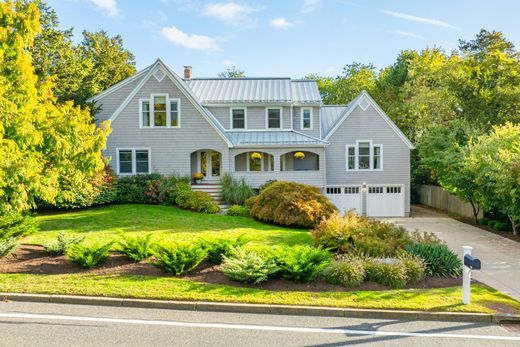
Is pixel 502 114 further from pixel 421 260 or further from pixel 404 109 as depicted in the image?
pixel 421 260

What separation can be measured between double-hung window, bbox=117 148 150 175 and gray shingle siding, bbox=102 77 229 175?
11.5 inches

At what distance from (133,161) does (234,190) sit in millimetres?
6461

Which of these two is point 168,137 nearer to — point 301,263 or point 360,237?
point 360,237

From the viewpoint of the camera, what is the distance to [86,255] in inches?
352

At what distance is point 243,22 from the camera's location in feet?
57.7

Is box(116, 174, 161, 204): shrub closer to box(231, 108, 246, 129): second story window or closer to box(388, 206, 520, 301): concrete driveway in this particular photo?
box(231, 108, 246, 129): second story window

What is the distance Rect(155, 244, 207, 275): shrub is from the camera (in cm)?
855

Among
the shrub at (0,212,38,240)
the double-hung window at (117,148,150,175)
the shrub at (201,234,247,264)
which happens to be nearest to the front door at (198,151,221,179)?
the double-hung window at (117,148,150,175)

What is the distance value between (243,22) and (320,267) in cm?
1321

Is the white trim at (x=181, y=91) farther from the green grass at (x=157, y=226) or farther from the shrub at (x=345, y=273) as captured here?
the shrub at (x=345, y=273)

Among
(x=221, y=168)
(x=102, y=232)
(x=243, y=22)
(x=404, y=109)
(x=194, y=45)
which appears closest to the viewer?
(x=102, y=232)

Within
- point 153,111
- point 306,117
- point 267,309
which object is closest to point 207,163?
point 153,111

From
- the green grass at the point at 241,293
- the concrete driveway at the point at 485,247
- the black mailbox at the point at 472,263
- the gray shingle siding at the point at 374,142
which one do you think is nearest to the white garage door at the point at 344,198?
the gray shingle siding at the point at 374,142

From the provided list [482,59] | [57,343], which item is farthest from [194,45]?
[57,343]
